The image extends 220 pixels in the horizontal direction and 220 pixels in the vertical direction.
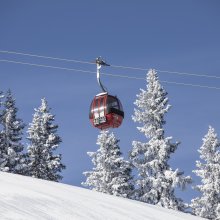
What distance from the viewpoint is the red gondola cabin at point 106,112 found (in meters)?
23.5

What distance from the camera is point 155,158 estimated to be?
41062 mm

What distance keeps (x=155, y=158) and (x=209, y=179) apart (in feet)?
18.5

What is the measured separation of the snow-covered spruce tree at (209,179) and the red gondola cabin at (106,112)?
21.2 m

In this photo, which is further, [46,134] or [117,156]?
[46,134]

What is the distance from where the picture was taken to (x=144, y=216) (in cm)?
1574

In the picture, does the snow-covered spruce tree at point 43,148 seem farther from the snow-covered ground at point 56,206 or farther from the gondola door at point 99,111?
the snow-covered ground at point 56,206

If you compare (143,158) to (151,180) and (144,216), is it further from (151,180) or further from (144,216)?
(144,216)

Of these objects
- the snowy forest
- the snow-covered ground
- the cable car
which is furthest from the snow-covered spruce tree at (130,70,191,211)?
the snow-covered ground

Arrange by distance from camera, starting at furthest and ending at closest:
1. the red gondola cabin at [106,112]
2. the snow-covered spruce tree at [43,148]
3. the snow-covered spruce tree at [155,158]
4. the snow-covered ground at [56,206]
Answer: the snow-covered spruce tree at [43,148] → the snow-covered spruce tree at [155,158] → the red gondola cabin at [106,112] → the snow-covered ground at [56,206]

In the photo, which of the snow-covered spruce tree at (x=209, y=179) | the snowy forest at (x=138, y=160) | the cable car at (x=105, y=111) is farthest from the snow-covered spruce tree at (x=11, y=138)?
the cable car at (x=105, y=111)

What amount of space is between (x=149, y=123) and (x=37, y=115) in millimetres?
11817

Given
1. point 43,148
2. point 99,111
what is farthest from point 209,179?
point 99,111

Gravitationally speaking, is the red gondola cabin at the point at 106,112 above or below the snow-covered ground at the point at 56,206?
above

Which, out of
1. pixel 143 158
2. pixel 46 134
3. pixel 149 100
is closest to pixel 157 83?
pixel 149 100
